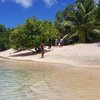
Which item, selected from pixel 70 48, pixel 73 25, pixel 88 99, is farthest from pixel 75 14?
pixel 88 99

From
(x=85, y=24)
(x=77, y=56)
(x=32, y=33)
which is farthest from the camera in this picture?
(x=85, y=24)

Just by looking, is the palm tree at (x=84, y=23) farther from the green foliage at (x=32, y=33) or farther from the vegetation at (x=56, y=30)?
the green foliage at (x=32, y=33)

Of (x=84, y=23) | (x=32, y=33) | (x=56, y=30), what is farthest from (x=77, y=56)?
(x=84, y=23)

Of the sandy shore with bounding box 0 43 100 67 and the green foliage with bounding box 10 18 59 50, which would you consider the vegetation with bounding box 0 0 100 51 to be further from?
the sandy shore with bounding box 0 43 100 67

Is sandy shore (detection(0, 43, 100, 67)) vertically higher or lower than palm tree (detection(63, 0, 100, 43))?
lower

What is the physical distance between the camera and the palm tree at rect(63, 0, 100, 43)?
135 ft

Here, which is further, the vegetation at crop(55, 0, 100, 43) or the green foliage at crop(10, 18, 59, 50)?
the vegetation at crop(55, 0, 100, 43)

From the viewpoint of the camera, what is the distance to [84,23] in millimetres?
41562

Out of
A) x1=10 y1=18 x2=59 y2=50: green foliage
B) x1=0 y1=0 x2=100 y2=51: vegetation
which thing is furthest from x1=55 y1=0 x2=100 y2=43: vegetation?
x1=10 y1=18 x2=59 y2=50: green foliage

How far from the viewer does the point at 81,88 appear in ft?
40.1

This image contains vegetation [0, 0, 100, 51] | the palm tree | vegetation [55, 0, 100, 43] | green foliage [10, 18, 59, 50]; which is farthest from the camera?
the palm tree

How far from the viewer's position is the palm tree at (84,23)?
4116 cm

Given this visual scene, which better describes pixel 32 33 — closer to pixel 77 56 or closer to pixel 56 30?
pixel 56 30

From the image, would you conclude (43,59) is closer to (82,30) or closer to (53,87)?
(82,30)
